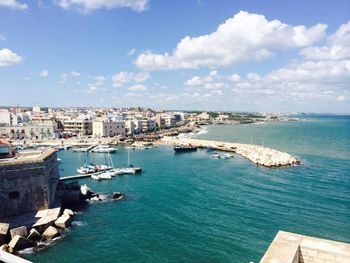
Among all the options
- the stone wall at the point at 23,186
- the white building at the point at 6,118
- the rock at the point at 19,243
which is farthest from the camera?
the white building at the point at 6,118

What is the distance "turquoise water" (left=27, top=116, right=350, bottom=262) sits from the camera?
2258 cm

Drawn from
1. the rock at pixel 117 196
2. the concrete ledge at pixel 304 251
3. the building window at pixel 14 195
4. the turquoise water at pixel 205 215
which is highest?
the concrete ledge at pixel 304 251

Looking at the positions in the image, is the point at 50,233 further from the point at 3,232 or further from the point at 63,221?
the point at 3,232

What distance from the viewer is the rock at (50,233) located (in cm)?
2419

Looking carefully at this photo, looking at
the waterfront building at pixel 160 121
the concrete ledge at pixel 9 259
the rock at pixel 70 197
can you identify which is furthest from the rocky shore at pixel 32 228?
the waterfront building at pixel 160 121

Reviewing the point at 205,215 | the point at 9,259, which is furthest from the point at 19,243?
the point at 205,215

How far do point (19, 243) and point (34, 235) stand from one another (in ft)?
4.65

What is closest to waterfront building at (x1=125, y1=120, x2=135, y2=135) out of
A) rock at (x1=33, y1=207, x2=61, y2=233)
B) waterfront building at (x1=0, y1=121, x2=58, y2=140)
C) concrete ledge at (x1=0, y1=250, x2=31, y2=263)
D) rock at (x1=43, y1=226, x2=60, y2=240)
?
waterfront building at (x1=0, y1=121, x2=58, y2=140)

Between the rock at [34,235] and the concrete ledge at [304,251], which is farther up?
the concrete ledge at [304,251]

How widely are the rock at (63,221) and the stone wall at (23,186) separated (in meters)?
2.65

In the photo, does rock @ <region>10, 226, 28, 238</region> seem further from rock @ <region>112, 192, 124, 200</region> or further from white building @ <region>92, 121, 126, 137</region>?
white building @ <region>92, 121, 126, 137</region>

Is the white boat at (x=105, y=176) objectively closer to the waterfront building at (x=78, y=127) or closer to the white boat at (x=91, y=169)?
the white boat at (x=91, y=169)

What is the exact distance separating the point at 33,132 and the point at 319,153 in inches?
2927

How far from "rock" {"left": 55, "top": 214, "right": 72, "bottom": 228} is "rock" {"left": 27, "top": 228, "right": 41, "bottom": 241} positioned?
197 centimetres
